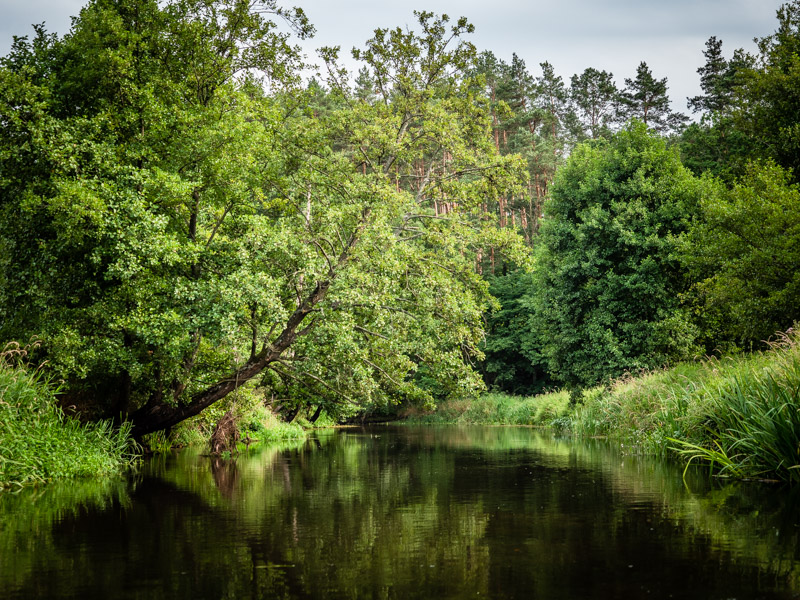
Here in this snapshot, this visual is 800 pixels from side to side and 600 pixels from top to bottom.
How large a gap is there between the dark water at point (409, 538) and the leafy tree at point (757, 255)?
11535 mm

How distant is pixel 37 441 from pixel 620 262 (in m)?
28.2

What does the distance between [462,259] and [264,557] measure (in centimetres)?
1460

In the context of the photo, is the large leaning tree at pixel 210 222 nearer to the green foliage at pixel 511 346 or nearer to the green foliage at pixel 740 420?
the green foliage at pixel 740 420

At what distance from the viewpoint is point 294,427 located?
28.8 metres

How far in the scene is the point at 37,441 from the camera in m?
11.3

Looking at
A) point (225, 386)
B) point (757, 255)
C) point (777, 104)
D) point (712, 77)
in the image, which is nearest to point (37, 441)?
point (225, 386)

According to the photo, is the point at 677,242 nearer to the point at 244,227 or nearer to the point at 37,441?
the point at 244,227

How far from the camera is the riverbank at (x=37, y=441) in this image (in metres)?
10.7

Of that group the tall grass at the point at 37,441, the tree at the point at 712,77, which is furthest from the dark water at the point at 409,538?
the tree at the point at 712,77

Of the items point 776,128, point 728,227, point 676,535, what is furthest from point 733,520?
point 776,128

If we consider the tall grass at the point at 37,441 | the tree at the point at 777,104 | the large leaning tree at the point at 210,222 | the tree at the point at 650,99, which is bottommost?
the tall grass at the point at 37,441

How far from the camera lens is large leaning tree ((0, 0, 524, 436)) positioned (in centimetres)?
1395

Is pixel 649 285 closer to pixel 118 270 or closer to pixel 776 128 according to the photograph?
pixel 776 128

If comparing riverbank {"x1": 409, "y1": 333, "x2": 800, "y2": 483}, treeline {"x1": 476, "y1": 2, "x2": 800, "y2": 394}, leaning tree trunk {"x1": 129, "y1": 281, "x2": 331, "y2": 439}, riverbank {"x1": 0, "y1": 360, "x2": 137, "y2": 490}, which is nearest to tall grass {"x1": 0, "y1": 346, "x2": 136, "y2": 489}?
riverbank {"x1": 0, "y1": 360, "x2": 137, "y2": 490}
